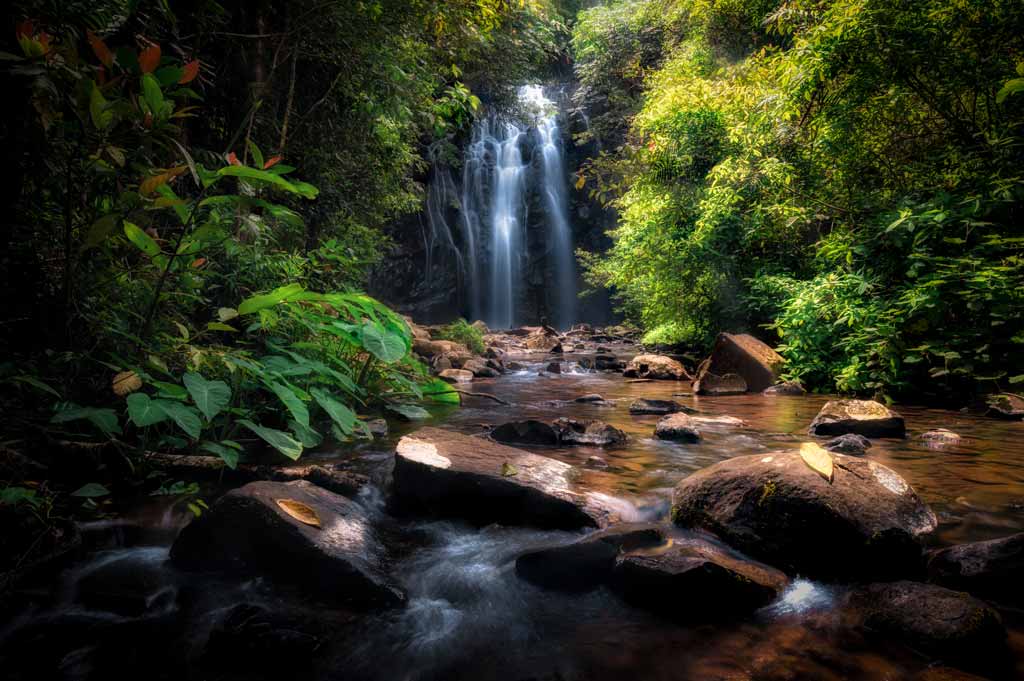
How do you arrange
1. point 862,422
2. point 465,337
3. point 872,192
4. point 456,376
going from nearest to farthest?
point 862,422
point 872,192
point 456,376
point 465,337

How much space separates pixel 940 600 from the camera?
1.57 metres

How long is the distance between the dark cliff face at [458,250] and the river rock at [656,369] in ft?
51.8

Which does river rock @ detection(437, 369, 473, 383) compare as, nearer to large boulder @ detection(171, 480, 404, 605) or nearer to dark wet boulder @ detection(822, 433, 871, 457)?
dark wet boulder @ detection(822, 433, 871, 457)

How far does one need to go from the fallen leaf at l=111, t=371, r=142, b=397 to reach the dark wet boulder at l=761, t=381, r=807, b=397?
6.64 metres

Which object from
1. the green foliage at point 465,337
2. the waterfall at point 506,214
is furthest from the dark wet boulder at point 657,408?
the waterfall at point 506,214

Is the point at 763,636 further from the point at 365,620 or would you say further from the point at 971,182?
the point at 971,182

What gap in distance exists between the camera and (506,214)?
24.1 meters

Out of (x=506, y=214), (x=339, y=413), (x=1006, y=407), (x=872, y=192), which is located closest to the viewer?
(x=339, y=413)

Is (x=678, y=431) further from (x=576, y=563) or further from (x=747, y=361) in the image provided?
(x=747, y=361)

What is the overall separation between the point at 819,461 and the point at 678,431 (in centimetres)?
188

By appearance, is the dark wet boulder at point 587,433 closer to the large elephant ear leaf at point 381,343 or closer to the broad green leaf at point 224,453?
the large elephant ear leaf at point 381,343

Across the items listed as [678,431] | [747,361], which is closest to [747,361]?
[747,361]

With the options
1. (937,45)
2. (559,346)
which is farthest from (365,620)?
(559,346)

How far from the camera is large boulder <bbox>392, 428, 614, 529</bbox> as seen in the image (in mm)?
2475
